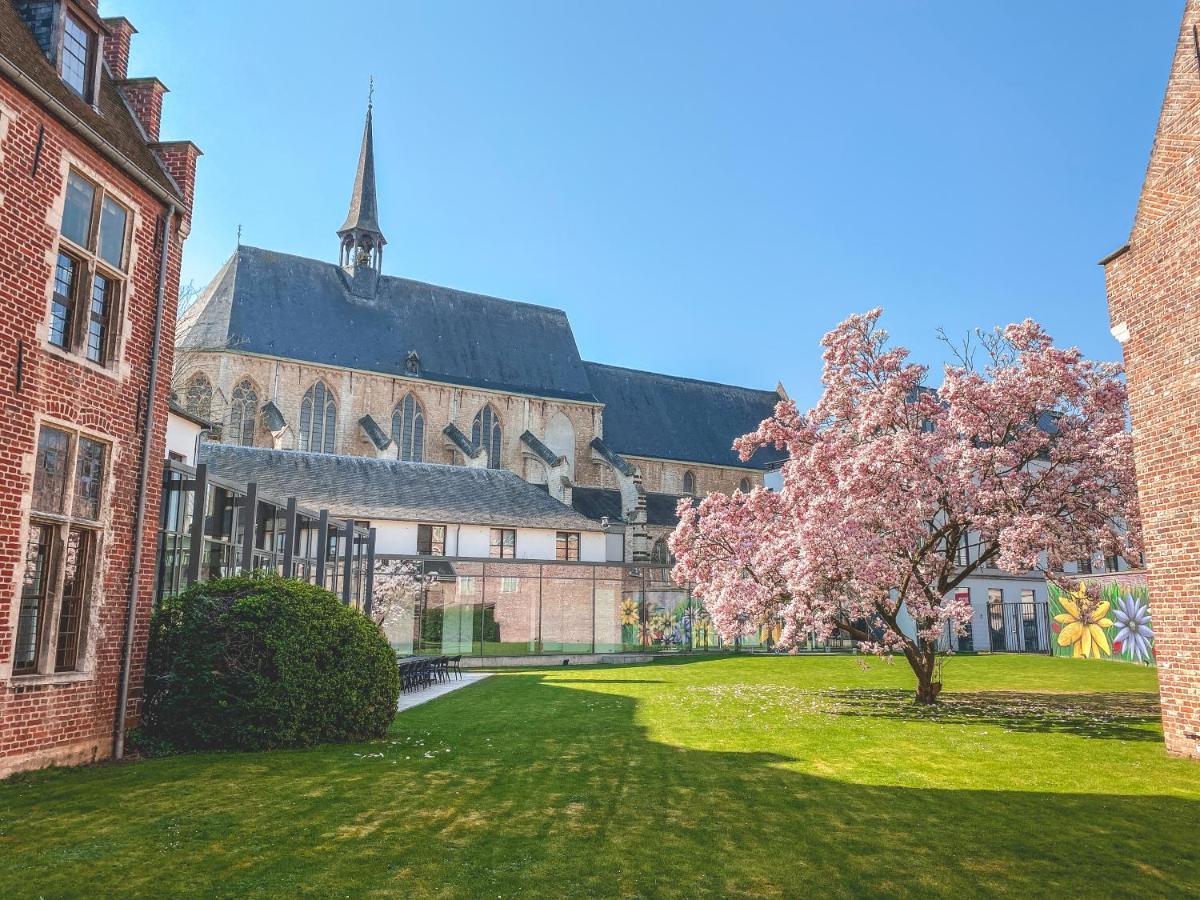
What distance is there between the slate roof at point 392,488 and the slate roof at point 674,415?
1375 centimetres

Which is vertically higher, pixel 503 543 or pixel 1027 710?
pixel 503 543

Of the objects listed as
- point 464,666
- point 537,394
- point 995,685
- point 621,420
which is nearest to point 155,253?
point 995,685

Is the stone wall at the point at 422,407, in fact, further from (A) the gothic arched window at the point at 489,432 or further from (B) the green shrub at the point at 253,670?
(B) the green shrub at the point at 253,670

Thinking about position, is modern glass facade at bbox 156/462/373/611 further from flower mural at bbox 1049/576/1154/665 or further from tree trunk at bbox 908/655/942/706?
flower mural at bbox 1049/576/1154/665

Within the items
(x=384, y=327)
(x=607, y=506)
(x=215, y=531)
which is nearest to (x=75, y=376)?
(x=215, y=531)

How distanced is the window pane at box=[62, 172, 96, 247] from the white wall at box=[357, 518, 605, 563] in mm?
23610

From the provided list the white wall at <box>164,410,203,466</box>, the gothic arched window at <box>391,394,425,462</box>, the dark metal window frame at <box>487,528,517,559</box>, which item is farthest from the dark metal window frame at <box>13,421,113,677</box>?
the gothic arched window at <box>391,394,425,462</box>

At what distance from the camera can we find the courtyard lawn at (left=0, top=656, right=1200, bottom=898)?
16.7 feet

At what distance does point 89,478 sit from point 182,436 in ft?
34.6

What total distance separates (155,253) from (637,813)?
25.5 feet

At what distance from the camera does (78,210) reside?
8547 mm

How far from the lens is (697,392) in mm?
59344

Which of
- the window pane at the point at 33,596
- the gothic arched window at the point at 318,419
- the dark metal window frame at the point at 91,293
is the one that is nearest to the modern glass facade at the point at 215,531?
the dark metal window frame at the point at 91,293

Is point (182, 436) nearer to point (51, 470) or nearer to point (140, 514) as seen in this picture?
point (140, 514)
